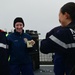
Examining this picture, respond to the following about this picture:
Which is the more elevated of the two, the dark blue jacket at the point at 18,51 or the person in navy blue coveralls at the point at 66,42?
the person in navy blue coveralls at the point at 66,42

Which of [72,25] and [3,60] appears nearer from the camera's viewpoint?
[72,25]

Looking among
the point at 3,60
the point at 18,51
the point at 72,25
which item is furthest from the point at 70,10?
the point at 18,51

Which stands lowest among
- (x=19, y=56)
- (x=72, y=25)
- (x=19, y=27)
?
(x=19, y=56)

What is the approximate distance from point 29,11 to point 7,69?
15.5 ft

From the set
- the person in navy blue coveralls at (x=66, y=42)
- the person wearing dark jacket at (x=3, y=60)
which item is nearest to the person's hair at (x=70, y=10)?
the person in navy blue coveralls at (x=66, y=42)

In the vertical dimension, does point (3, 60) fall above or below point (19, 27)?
below

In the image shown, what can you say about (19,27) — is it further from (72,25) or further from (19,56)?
(72,25)

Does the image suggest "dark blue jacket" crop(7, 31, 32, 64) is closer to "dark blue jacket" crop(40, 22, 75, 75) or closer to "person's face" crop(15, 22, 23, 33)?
"person's face" crop(15, 22, 23, 33)

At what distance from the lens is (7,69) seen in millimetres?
2656

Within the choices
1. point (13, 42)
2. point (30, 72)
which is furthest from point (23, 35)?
point (30, 72)

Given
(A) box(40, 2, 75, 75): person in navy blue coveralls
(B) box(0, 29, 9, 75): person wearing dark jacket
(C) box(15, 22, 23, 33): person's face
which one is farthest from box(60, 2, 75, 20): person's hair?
(C) box(15, 22, 23, 33): person's face

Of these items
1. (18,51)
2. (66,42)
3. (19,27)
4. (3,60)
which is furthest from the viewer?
(19,27)

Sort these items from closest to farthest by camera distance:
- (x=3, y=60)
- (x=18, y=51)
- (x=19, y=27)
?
(x=3, y=60) < (x=18, y=51) < (x=19, y=27)

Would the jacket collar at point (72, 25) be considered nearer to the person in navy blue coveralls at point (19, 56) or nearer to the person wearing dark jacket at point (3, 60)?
the person wearing dark jacket at point (3, 60)
